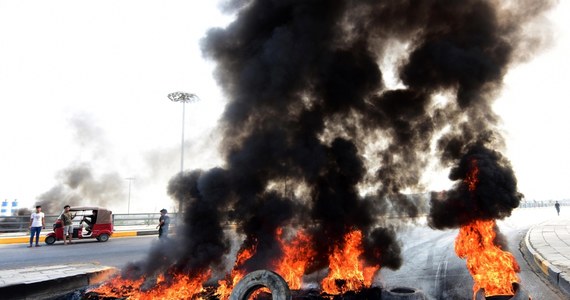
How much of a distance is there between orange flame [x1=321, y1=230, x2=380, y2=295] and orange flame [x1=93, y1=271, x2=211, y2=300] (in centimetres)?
228

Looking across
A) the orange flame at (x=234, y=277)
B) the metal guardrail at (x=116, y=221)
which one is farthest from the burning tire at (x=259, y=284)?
the metal guardrail at (x=116, y=221)

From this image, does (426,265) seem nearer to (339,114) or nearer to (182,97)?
(339,114)

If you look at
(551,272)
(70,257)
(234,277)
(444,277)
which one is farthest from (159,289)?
(551,272)

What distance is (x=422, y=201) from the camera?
7801mm

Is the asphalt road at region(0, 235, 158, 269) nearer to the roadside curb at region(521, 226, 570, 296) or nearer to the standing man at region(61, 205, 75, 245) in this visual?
the standing man at region(61, 205, 75, 245)

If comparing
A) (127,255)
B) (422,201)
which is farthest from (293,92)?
(127,255)

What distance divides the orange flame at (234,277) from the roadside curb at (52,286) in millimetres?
2973

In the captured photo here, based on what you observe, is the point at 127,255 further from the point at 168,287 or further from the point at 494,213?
the point at 494,213

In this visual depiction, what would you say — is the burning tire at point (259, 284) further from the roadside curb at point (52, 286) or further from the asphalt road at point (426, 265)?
the roadside curb at point (52, 286)

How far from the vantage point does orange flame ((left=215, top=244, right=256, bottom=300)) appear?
5786mm

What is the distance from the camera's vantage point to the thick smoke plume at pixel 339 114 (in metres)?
→ 6.53

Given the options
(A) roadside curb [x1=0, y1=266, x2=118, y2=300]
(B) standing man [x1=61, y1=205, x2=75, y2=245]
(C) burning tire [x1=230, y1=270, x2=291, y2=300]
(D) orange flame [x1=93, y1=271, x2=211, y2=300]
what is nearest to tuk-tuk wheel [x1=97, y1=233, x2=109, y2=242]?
(B) standing man [x1=61, y1=205, x2=75, y2=245]

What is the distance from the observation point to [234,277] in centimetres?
607

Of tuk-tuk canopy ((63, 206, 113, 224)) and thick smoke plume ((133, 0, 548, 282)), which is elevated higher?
thick smoke plume ((133, 0, 548, 282))
